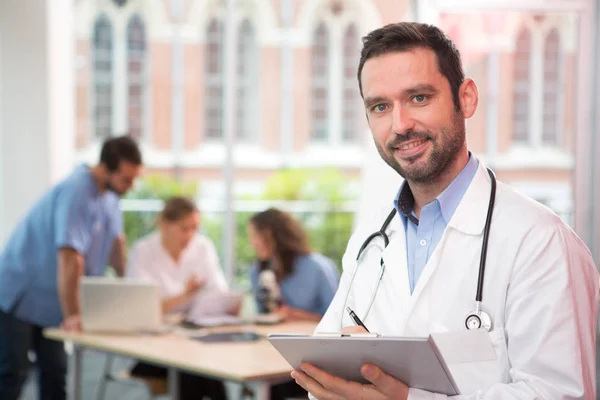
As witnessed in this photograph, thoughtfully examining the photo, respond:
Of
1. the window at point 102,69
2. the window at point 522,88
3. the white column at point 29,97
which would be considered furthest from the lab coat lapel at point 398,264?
the window at point 522,88

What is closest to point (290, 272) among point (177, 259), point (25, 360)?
point (177, 259)

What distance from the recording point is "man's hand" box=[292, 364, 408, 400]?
4.98 ft

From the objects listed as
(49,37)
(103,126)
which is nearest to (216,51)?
(103,126)

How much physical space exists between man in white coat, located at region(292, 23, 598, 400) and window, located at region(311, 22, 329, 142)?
13.8m

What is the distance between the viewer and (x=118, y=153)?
3.99 meters

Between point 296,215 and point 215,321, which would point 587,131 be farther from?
point 296,215

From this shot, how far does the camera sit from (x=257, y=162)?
14.1 m

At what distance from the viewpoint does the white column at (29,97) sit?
5797 mm

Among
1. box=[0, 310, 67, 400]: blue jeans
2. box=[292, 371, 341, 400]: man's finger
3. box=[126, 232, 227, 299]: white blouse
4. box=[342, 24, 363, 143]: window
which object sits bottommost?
box=[0, 310, 67, 400]: blue jeans

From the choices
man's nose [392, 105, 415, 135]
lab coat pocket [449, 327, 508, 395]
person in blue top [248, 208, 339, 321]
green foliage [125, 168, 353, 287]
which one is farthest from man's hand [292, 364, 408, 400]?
green foliage [125, 168, 353, 287]

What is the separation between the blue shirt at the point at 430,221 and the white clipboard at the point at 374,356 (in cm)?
19

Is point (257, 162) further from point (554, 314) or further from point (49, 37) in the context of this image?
point (554, 314)

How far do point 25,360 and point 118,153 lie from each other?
1.06 meters

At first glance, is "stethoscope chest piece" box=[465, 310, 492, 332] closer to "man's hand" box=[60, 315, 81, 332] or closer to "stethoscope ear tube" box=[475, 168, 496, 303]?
"stethoscope ear tube" box=[475, 168, 496, 303]
